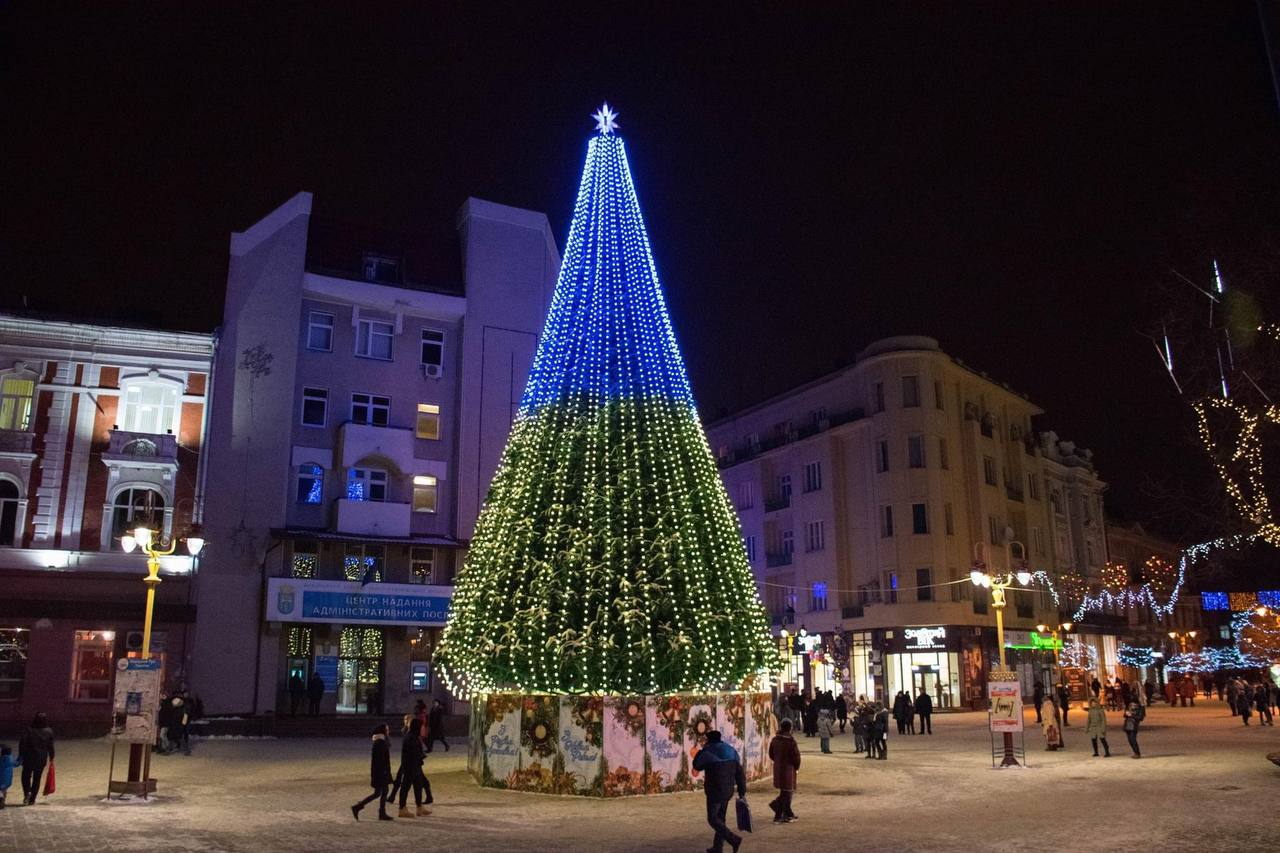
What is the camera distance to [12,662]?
97.0 ft

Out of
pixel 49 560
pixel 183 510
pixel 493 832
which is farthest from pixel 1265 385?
pixel 49 560

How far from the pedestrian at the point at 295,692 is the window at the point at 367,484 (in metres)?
6.13

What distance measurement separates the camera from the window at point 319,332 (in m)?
34.8

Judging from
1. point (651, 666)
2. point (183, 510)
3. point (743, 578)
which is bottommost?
point (651, 666)

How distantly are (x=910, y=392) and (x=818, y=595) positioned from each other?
37.9 feet

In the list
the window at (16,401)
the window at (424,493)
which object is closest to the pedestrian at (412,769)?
the window at (424,493)

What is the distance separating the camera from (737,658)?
17.2 meters

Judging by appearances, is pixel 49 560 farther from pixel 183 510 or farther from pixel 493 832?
pixel 493 832

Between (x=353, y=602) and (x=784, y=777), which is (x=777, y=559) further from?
(x=784, y=777)

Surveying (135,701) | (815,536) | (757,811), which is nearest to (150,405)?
(135,701)

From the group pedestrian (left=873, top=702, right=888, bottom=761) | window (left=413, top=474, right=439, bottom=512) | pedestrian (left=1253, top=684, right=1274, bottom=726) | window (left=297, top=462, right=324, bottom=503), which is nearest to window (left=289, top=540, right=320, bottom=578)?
window (left=297, top=462, right=324, bottom=503)

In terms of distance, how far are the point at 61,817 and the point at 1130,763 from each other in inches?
770

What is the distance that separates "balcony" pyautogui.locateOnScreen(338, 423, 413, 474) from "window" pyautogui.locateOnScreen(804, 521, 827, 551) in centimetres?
2486

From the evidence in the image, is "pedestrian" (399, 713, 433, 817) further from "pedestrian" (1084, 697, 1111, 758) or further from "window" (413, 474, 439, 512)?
"window" (413, 474, 439, 512)
